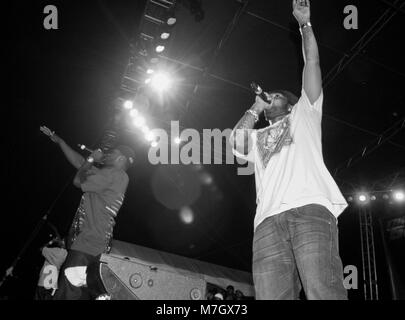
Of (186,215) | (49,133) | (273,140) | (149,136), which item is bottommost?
(273,140)

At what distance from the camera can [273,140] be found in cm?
204

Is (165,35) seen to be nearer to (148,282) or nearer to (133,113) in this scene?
(133,113)

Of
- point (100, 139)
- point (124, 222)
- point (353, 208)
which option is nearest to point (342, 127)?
point (353, 208)

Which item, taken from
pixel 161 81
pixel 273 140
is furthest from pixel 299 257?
pixel 161 81

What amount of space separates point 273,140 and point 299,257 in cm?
72

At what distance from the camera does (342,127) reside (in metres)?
6.77

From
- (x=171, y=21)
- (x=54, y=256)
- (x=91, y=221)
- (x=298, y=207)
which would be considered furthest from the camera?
(x=171, y=21)

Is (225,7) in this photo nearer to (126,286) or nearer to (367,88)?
(367,88)

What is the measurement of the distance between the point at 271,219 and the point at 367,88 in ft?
16.7

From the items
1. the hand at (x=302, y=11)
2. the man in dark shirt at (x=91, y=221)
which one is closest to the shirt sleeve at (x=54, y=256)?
the man in dark shirt at (x=91, y=221)

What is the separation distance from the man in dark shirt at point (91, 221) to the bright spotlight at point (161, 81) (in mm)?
2913

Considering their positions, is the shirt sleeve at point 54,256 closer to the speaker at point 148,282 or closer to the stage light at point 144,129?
the speaker at point 148,282

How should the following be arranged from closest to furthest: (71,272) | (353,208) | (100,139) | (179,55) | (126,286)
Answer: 1. (71,272)
2. (126,286)
3. (179,55)
4. (100,139)
5. (353,208)

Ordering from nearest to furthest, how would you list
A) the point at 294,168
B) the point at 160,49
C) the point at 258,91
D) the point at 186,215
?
the point at 294,168, the point at 258,91, the point at 160,49, the point at 186,215
